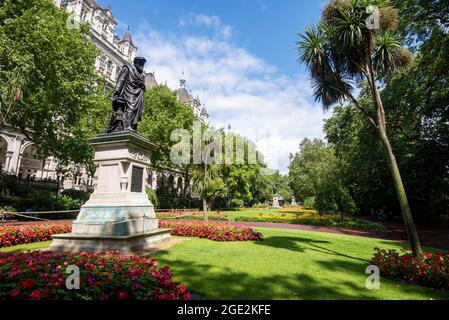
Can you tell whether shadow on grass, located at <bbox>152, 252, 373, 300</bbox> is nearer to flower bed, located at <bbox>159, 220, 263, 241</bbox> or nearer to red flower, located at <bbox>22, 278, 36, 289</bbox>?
red flower, located at <bbox>22, 278, 36, 289</bbox>

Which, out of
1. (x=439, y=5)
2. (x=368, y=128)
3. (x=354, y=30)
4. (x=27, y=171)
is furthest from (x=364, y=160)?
(x=27, y=171)

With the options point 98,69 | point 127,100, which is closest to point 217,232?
point 127,100

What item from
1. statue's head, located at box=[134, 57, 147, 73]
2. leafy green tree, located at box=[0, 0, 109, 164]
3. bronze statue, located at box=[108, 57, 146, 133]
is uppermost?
leafy green tree, located at box=[0, 0, 109, 164]

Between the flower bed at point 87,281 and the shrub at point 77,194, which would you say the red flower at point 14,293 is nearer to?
the flower bed at point 87,281

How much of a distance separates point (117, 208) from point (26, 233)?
5064 mm

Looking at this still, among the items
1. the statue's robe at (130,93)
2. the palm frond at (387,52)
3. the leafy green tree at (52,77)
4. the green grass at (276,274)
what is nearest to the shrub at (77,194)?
the leafy green tree at (52,77)

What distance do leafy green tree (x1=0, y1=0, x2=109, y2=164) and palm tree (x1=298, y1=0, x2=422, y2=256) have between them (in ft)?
55.6

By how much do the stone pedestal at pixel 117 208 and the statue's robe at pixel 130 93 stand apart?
57.7 inches

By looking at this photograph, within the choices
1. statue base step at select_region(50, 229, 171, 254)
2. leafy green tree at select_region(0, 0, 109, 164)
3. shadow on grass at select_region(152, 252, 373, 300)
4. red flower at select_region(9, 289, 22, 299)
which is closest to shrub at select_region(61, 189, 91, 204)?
leafy green tree at select_region(0, 0, 109, 164)

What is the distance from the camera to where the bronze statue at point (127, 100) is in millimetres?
10789

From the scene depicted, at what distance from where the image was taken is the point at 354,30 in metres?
8.26

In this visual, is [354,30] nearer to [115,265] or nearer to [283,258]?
[283,258]

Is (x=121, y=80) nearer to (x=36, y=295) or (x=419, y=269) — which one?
(x=36, y=295)

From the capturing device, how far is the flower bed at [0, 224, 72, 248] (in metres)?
9.99
